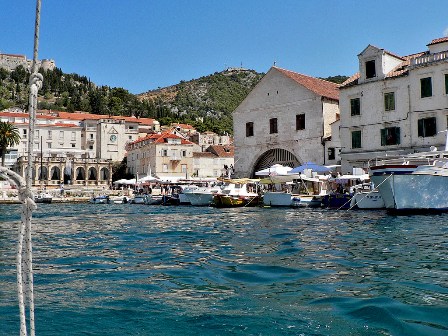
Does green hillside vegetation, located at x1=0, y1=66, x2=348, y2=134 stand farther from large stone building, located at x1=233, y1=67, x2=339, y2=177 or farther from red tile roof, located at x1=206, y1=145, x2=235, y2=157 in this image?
large stone building, located at x1=233, y1=67, x2=339, y2=177

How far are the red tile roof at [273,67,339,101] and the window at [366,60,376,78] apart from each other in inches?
214

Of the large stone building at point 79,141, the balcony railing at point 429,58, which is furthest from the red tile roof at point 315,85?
the large stone building at point 79,141

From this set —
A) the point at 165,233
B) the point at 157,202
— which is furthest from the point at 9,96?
the point at 165,233

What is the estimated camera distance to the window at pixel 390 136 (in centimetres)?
3209

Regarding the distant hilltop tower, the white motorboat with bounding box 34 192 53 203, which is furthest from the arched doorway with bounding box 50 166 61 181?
the distant hilltop tower

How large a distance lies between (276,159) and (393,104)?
12.7 meters

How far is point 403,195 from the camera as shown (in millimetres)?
21328

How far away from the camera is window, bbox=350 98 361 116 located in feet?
113

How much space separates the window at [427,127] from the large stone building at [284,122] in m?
8.21

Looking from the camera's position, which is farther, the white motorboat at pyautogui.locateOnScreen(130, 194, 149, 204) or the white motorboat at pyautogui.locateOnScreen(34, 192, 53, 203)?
the white motorboat at pyautogui.locateOnScreen(34, 192, 53, 203)

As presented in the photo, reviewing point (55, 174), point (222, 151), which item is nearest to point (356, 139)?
point (222, 151)

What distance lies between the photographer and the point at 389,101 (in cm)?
3262

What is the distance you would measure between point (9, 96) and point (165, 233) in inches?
5829

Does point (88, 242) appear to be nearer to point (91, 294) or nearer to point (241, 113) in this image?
point (91, 294)
